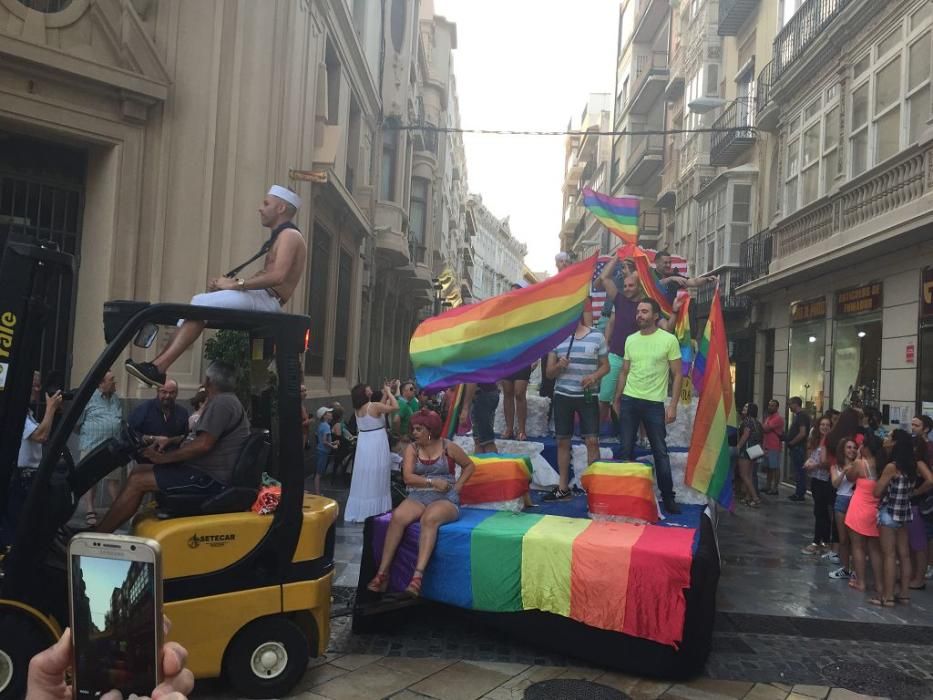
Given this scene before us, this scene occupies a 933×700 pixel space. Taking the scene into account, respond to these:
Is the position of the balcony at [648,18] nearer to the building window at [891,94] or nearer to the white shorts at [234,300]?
the building window at [891,94]

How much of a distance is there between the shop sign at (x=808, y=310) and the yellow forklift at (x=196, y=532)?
13.8 metres

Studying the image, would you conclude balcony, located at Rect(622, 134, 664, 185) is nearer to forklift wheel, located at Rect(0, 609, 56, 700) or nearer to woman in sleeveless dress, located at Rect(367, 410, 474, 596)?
woman in sleeveless dress, located at Rect(367, 410, 474, 596)

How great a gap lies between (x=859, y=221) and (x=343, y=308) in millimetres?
11098

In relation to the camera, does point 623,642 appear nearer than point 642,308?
Yes

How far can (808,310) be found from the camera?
55.0 feet

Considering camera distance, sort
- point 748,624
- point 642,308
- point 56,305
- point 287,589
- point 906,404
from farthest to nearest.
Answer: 1. point 906,404
2. point 56,305
3. point 642,308
4. point 748,624
5. point 287,589

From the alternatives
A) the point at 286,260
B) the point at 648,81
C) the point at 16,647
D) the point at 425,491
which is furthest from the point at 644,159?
the point at 16,647

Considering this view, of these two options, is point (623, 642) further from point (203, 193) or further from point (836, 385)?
point (836, 385)

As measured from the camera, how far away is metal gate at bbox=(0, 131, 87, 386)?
404 inches

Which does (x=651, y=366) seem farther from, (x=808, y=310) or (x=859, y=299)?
(x=808, y=310)

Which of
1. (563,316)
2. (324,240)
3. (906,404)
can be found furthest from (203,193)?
(906,404)

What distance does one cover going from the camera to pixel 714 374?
7.62 metres

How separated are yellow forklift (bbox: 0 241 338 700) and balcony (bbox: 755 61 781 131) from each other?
17400 millimetres

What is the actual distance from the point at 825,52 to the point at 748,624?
13.5 metres
